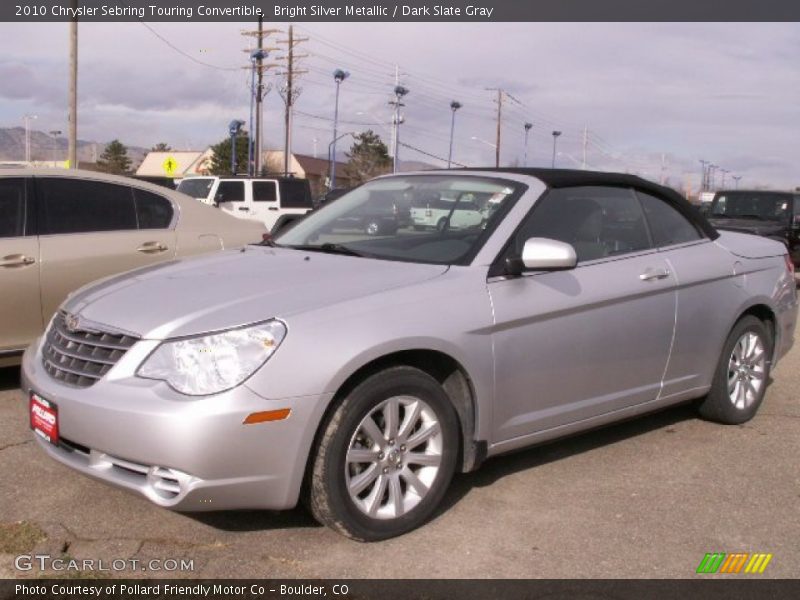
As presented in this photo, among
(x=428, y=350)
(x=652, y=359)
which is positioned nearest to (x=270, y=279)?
(x=428, y=350)

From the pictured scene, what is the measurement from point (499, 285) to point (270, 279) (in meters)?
1.05

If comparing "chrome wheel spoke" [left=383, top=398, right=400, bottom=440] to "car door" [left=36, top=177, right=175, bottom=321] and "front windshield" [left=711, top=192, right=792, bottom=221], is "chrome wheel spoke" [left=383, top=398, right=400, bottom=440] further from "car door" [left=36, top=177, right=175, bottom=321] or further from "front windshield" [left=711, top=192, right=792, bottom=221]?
"front windshield" [left=711, top=192, right=792, bottom=221]

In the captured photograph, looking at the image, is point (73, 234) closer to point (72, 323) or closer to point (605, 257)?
point (72, 323)

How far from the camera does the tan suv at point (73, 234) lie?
548 cm

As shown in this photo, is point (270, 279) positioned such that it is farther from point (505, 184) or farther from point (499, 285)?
point (505, 184)

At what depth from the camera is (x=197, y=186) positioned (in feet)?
70.6

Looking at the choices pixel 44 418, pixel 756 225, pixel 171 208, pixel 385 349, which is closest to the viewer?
pixel 385 349

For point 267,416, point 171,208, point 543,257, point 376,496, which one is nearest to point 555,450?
point 543,257

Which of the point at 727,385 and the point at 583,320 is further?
the point at 727,385

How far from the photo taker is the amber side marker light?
10.5 feet

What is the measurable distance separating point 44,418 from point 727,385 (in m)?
3.92

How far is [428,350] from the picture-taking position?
3691 mm

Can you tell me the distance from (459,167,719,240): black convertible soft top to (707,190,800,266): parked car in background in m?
10.3

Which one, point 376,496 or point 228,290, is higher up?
point 228,290
